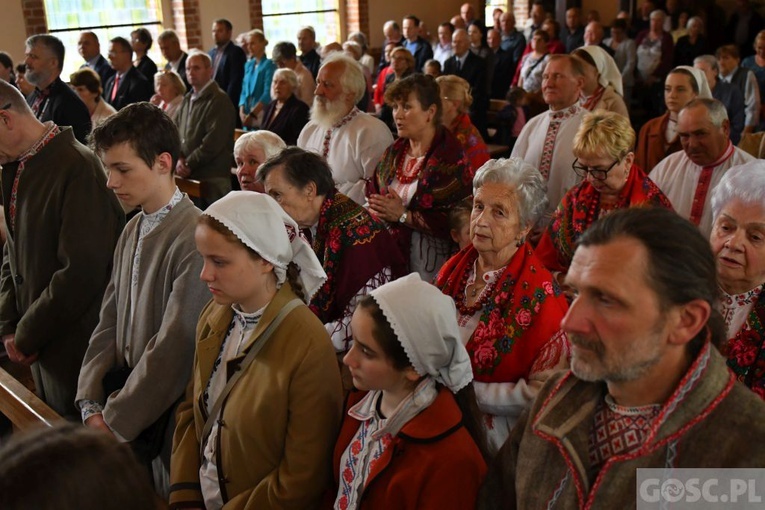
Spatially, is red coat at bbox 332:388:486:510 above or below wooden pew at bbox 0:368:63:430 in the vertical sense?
above

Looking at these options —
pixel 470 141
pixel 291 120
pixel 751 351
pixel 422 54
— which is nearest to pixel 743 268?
pixel 751 351

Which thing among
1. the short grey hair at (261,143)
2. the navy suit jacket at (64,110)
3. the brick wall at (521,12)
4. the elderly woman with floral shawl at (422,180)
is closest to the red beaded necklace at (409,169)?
the elderly woman with floral shawl at (422,180)

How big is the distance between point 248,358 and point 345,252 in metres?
0.91

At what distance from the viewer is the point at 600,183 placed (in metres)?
3.05

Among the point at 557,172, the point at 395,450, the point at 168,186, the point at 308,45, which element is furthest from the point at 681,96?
the point at 308,45

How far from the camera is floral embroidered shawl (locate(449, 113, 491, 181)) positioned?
424 cm

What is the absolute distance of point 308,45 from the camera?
927cm

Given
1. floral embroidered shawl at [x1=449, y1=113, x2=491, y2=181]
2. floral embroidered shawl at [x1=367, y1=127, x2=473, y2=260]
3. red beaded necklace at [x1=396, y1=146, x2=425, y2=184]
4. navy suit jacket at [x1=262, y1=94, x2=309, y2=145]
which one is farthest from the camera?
navy suit jacket at [x1=262, y1=94, x2=309, y2=145]

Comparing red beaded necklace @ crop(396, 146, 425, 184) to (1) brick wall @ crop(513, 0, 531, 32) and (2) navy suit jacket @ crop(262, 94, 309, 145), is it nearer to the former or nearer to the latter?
(2) navy suit jacket @ crop(262, 94, 309, 145)

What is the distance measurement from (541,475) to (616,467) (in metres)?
0.16

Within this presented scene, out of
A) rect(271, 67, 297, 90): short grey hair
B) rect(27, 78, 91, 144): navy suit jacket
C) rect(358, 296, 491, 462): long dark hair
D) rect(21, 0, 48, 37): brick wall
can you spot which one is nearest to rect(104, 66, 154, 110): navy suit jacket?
rect(21, 0, 48, 37): brick wall

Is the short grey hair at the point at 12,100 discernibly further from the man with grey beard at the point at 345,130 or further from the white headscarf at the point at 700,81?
the white headscarf at the point at 700,81

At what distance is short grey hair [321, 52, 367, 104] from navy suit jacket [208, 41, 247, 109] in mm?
4704

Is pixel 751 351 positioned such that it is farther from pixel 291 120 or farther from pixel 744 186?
pixel 291 120
